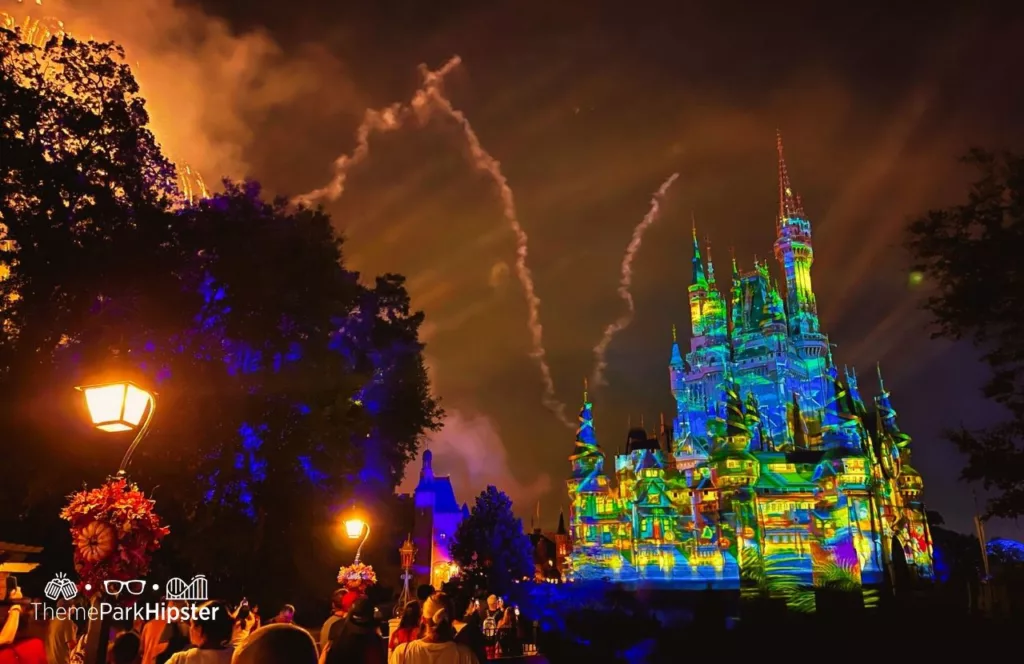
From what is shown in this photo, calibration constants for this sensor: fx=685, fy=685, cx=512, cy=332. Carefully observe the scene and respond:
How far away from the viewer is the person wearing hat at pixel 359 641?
621 cm

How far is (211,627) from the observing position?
18.0 feet

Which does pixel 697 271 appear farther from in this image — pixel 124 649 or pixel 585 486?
pixel 124 649

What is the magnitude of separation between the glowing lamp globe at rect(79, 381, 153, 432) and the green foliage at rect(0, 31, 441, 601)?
19.3 ft

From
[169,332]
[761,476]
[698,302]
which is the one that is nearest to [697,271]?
[698,302]

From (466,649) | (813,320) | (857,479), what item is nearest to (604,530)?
(857,479)

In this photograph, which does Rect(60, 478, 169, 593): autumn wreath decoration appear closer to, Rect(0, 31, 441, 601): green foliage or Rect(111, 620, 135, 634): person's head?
Rect(111, 620, 135, 634): person's head

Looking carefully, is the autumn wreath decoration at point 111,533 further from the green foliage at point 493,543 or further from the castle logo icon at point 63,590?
the green foliage at point 493,543

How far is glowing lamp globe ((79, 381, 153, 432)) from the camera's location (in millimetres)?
7734

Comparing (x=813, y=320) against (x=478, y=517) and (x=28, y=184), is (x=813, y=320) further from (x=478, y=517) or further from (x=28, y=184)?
(x=28, y=184)

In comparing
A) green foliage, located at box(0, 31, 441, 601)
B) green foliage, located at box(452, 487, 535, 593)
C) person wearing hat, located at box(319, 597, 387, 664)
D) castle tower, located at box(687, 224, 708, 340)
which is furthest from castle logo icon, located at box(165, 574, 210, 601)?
castle tower, located at box(687, 224, 708, 340)

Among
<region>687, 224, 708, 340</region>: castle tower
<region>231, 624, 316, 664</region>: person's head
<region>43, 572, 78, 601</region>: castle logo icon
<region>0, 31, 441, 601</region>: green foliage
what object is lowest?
<region>231, 624, 316, 664</region>: person's head

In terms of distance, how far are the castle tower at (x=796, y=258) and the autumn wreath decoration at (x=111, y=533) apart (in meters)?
71.9

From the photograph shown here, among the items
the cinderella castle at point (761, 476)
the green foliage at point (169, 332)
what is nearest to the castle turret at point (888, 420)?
the cinderella castle at point (761, 476)

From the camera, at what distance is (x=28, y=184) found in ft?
53.3
